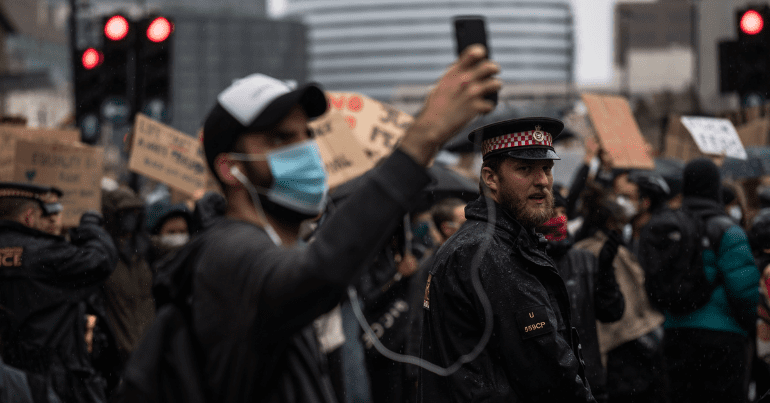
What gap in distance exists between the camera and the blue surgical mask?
2.13 metres

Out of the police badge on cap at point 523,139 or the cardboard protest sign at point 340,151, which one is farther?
the cardboard protest sign at point 340,151

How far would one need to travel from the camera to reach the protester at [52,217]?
6.14 metres

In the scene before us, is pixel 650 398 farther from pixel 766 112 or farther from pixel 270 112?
pixel 766 112

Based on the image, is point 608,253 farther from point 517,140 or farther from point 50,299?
point 50,299

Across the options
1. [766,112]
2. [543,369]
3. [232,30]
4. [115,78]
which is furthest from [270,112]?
[232,30]

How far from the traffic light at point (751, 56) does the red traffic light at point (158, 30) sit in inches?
277

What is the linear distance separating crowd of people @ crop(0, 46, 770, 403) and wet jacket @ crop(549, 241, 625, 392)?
0.6 inches

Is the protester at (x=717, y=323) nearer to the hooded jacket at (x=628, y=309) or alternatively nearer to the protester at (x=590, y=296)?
the hooded jacket at (x=628, y=309)

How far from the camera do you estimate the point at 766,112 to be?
12.4 meters

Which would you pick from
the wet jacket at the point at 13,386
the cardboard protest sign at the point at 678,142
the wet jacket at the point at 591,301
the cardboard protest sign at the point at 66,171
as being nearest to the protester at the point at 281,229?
the wet jacket at the point at 13,386

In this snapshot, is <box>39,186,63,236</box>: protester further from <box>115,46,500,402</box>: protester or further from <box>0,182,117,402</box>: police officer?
<box>115,46,500,402</box>: protester

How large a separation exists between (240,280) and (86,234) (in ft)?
15.7

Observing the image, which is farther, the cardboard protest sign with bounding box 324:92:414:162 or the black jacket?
the cardboard protest sign with bounding box 324:92:414:162

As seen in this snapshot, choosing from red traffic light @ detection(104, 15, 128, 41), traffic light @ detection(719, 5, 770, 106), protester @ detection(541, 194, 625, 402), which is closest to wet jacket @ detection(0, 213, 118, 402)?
protester @ detection(541, 194, 625, 402)
